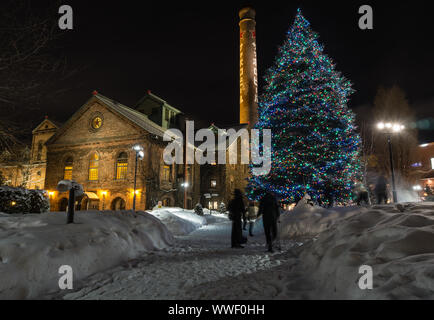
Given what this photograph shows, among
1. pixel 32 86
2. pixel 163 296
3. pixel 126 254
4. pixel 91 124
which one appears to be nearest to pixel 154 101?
pixel 91 124

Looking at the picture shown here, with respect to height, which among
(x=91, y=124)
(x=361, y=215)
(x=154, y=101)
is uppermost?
(x=154, y=101)

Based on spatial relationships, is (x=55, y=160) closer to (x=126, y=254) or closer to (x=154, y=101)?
(x=154, y=101)

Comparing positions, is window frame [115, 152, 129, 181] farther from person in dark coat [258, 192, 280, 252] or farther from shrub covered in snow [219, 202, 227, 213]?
person in dark coat [258, 192, 280, 252]

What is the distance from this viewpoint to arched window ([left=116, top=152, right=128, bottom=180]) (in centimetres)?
2434

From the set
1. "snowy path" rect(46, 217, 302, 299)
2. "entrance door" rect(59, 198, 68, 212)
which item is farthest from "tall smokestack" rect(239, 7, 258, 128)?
"snowy path" rect(46, 217, 302, 299)

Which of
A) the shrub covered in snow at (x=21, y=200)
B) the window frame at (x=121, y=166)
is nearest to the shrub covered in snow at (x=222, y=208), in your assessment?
the window frame at (x=121, y=166)

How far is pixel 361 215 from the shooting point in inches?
195

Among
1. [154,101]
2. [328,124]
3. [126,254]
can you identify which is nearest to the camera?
[126,254]

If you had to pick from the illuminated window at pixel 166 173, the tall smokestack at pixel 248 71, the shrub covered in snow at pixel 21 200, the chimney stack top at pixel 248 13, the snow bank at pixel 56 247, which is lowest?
the snow bank at pixel 56 247

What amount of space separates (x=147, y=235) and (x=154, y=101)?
2752 centimetres

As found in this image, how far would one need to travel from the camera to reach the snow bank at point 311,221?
955cm

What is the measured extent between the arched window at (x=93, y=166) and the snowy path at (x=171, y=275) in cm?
2216

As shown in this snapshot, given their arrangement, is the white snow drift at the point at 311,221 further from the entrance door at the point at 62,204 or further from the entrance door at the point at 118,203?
the entrance door at the point at 62,204

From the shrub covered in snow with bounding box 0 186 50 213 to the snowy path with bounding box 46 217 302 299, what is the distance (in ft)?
19.4
